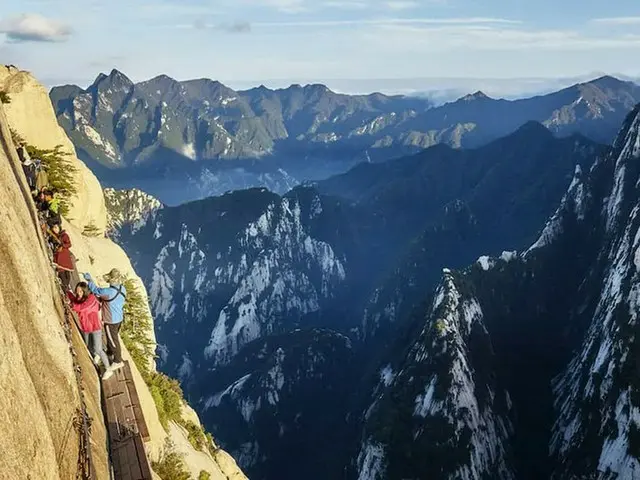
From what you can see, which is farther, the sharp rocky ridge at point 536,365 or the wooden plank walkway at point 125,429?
the sharp rocky ridge at point 536,365

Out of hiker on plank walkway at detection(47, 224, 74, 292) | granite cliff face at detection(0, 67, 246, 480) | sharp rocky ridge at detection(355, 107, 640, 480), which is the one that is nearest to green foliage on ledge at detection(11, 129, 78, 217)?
hiker on plank walkway at detection(47, 224, 74, 292)

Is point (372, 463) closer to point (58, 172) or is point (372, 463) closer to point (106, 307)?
point (58, 172)

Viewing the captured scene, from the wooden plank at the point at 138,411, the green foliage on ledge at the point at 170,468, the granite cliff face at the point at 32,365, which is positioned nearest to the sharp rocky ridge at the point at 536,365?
the green foliage on ledge at the point at 170,468

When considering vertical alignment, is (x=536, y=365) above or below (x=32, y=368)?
below

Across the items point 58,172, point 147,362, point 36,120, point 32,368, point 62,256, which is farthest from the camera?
point 36,120

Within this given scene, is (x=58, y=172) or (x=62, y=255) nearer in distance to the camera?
(x=62, y=255)

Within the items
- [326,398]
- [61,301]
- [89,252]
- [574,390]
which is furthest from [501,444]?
[61,301]

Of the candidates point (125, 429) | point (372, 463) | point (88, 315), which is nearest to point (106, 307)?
point (88, 315)

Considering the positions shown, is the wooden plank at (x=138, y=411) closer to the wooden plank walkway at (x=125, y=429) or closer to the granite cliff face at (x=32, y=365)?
the wooden plank walkway at (x=125, y=429)
